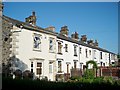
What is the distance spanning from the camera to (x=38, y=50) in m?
27.0

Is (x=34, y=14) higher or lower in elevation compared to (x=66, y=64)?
higher

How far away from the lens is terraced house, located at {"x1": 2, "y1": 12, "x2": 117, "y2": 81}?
2416 cm

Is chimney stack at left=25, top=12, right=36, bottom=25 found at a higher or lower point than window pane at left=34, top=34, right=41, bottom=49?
higher

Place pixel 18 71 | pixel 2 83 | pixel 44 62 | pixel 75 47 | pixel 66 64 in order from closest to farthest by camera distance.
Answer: pixel 2 83 → pixel 18 71 → pixel 44 62 → pixel 66 64 → pixel 75 47

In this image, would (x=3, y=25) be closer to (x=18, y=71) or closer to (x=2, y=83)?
(x=18, y=71)

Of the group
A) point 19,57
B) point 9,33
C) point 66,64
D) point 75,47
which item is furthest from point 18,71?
point 75,47

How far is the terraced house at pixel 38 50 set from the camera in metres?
24.2

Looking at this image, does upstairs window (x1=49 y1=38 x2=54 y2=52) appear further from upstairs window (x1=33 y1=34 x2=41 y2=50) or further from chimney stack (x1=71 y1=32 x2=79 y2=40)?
chimney stack (x1=71 y1=32 x2=79 y2=40)

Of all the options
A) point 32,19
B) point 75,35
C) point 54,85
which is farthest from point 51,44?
point 54,85

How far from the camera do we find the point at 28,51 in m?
25.3

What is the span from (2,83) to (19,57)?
11732 mm

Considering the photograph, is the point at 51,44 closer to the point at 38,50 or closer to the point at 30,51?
the point at 38,50

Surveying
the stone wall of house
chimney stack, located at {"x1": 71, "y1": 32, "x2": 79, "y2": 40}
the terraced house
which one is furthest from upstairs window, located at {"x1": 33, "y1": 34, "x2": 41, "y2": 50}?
chimney stack, located at {"x1": 71, "y1": 32, "x2": 79, "y2": 40}

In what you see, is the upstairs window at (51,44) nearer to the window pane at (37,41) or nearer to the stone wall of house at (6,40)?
the window pane at (37,41)
